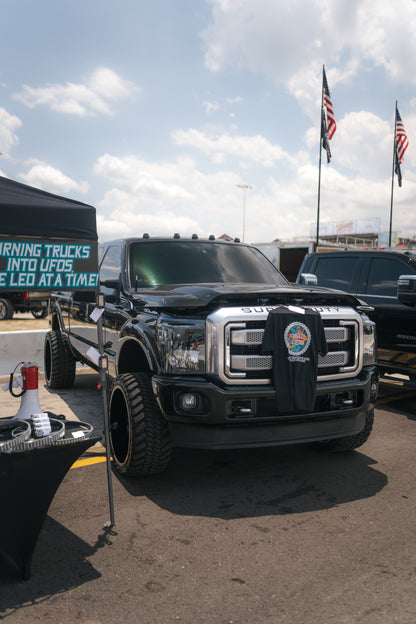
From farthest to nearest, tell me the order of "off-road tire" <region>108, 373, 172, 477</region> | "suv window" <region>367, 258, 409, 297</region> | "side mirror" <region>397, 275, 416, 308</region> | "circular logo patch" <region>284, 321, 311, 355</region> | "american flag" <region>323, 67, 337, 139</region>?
"american flag" <region>323, 67, 337, 139</region> < "suv window" <region>367, 258, 409, 297</region> < "side mirror" <region>397, 275, 416, 308</region> < "off-road tire" <region>108, 373, 172, 477</region> < "circular logo patch" <region>284, 321, 311, 355</region>

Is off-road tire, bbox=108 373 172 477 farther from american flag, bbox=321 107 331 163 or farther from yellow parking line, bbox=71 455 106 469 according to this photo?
american flag, bbox=321 107 331 163

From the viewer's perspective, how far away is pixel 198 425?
12.9ft

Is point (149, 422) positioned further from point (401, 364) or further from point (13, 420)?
point (401, 364)

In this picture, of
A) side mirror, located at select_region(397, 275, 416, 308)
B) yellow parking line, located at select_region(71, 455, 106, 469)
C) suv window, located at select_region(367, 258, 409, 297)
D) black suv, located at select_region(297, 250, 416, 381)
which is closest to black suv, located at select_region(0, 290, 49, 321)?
black suv, located at select_region(297, 250, 416, 381)

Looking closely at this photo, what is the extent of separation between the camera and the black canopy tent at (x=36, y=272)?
9.20 ft

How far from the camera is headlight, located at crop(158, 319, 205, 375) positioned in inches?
154

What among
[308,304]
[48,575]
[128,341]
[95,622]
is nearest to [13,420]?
[48,575]

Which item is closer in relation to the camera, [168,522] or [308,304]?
[168,522]

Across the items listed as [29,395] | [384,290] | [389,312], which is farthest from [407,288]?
[29,395]

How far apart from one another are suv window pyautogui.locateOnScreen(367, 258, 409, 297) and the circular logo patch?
11.9 ft

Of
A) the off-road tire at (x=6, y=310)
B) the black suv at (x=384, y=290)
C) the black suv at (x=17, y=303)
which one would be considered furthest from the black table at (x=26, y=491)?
the off-road tire at (x=6, y=310)

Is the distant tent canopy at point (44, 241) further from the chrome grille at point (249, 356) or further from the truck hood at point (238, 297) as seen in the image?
the chrome grille at point (249, 356)

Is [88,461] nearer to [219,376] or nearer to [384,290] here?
[219,376]

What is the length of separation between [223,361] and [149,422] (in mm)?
743
